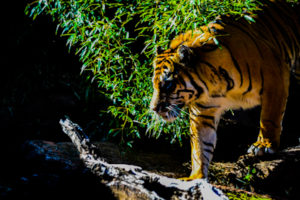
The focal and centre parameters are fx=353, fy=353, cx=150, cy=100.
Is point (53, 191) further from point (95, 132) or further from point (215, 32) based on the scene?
point (95, 132)

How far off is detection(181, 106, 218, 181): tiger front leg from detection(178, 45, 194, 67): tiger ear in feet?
1.36

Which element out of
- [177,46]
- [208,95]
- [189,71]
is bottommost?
[208,95]

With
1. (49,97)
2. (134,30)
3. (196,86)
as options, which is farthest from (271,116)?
(49,97)

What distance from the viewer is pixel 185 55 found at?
7.17 ft

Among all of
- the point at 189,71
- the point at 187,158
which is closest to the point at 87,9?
the point at 189,71

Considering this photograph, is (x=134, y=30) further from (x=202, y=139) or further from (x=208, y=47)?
(x=202, y=139)

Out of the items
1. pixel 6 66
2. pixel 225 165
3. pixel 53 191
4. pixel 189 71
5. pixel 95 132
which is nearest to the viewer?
→ pixel 53 191

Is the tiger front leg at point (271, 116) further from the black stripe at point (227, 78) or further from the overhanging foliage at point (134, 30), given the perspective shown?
the overhanging foliage at point (134, 30)

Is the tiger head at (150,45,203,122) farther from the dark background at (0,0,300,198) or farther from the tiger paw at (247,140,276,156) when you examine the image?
the dark background at (0,0,300,198)

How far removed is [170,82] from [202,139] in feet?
1.66

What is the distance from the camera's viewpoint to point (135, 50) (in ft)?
10.7

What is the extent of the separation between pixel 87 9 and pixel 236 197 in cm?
166

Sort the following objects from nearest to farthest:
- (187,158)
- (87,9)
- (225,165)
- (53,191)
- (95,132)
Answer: (53,191), (87,9), (225,165), (187,158), (95,132)

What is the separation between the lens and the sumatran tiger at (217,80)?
2.22 m
